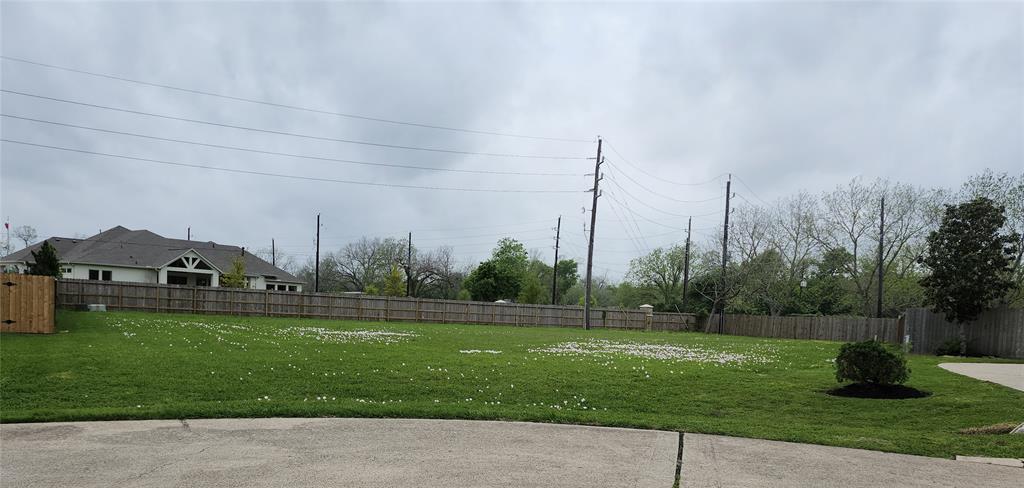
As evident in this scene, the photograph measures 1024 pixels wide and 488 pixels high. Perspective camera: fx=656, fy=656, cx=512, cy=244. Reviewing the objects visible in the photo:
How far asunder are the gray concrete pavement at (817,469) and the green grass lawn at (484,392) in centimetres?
58

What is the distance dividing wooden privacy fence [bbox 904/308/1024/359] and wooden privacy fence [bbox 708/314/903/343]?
11.8 ft

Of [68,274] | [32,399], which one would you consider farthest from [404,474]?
[68,274]

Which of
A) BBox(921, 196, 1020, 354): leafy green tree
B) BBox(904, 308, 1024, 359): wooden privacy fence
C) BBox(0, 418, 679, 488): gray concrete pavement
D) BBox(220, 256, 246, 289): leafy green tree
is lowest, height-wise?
BBox(220, 256, 246, 289): leafy green tree

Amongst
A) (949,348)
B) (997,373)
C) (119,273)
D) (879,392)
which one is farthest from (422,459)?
(119,273)

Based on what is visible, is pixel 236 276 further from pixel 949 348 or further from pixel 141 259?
pixel 949 348

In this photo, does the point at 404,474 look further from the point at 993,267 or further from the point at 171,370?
the point at 993,267

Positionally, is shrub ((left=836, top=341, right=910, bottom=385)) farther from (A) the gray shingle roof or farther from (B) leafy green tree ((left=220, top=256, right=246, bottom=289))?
(A) the gray shingle roof

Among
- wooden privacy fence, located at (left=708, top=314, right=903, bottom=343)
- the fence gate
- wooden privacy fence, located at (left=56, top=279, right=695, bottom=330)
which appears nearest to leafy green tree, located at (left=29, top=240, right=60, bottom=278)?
wooden privacy fence, located at (left=56, top=279, right=695, bottom=330)

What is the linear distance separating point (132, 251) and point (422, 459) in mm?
48917

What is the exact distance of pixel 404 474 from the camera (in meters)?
5.39

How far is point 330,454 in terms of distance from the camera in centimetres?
607

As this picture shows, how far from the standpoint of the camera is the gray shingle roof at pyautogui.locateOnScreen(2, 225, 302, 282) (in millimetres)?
45125

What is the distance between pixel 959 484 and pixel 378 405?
6.49 metres

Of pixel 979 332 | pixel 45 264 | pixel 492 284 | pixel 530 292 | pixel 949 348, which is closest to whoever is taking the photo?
pixel 949 348
